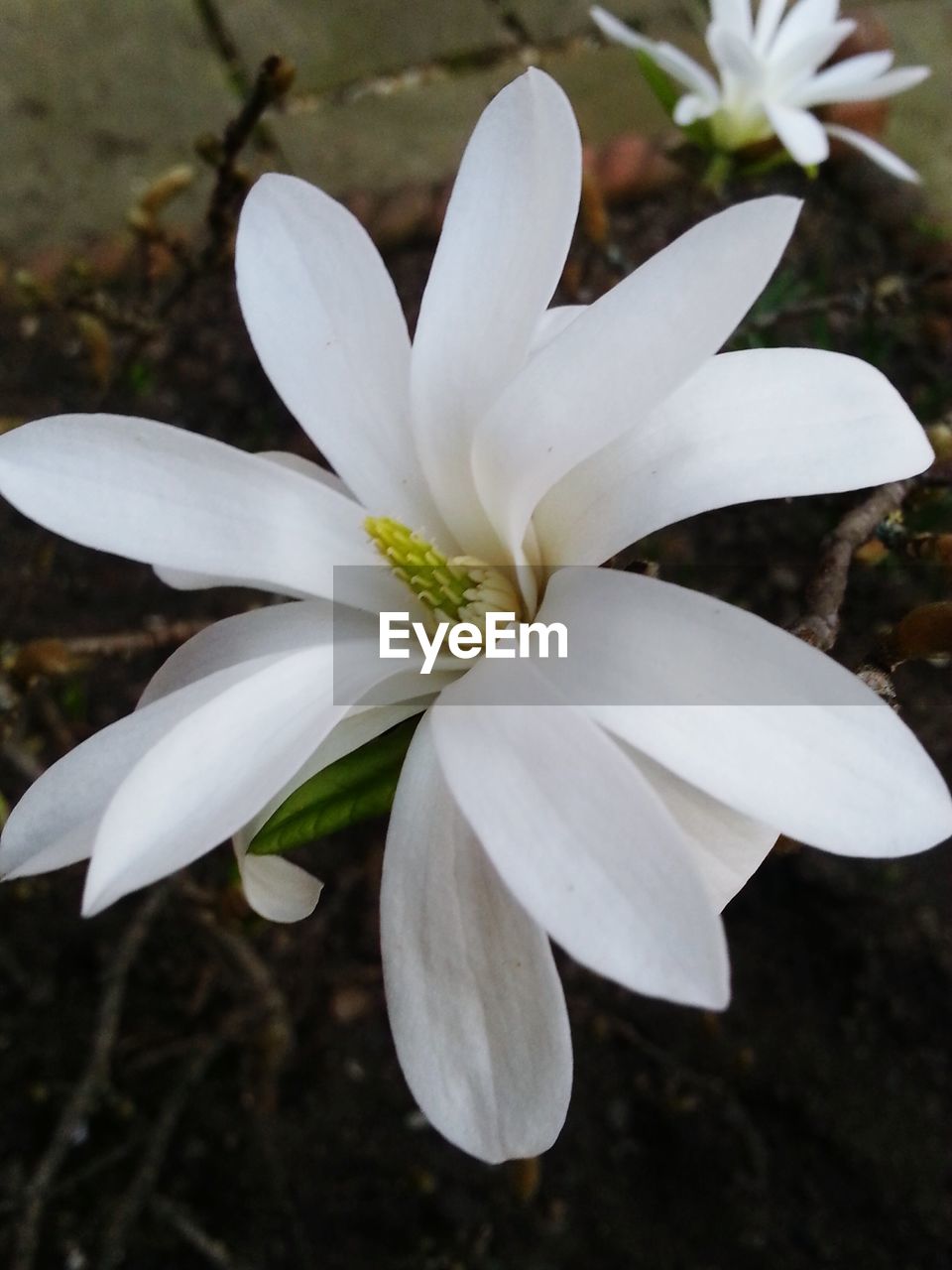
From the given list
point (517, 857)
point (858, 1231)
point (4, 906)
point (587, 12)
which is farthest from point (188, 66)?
point (858, 1231)

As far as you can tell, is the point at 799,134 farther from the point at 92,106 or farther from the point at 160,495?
the point at 92,106

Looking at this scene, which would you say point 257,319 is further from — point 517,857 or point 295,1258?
point 295,1258

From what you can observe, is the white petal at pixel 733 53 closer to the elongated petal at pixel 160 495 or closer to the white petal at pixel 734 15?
the white petal at pixel 734 15

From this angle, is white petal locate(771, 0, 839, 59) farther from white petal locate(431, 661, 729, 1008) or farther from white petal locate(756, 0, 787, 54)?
white petal locate(431, 661, 729, 1008)

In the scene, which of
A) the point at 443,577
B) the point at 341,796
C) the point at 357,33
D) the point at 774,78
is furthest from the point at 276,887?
the point at 357,33

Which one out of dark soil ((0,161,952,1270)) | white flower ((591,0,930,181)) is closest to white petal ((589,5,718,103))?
white flower ((591,0,930,181))
